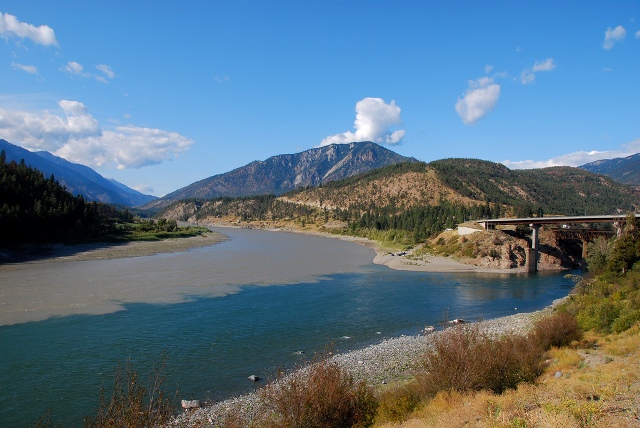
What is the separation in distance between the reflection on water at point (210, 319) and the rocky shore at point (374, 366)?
165 centimetres

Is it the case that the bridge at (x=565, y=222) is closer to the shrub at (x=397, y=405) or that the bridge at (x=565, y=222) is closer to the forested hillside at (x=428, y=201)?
the forested hillside at (x=428, y=201)

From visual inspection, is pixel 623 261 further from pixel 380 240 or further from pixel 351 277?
pixel 380 240

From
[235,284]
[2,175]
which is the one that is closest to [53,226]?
[2,175]

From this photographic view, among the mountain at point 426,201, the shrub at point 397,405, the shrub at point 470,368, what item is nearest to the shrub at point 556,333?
the shrub at point 470,368

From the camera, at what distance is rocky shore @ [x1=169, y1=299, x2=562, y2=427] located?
1532 centimetres

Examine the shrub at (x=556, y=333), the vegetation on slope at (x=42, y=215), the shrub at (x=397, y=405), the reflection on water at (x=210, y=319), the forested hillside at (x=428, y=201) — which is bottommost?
the reflection on water at (x=210, y=319)

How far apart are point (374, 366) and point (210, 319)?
47.6ft

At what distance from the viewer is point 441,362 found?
13977 mm

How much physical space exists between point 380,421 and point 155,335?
1831 centimetres

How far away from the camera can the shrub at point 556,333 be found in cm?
1983

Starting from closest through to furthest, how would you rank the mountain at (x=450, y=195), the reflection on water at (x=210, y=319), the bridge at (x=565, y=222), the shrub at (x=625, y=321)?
1. the reflection on water at (x=210, y=319)
2. the shrub at (x=625, y=321)
3. the bridge at (x=565, y=222)
4. the mountain at (x=450, y=195)

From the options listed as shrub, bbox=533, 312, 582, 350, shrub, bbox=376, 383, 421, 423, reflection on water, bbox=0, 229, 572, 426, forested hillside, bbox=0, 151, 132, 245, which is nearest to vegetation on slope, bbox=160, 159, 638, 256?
reflection on water, bbox=0, 229, 572, 426

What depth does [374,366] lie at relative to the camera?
799 inches

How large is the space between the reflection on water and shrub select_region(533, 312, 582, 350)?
364 inches
